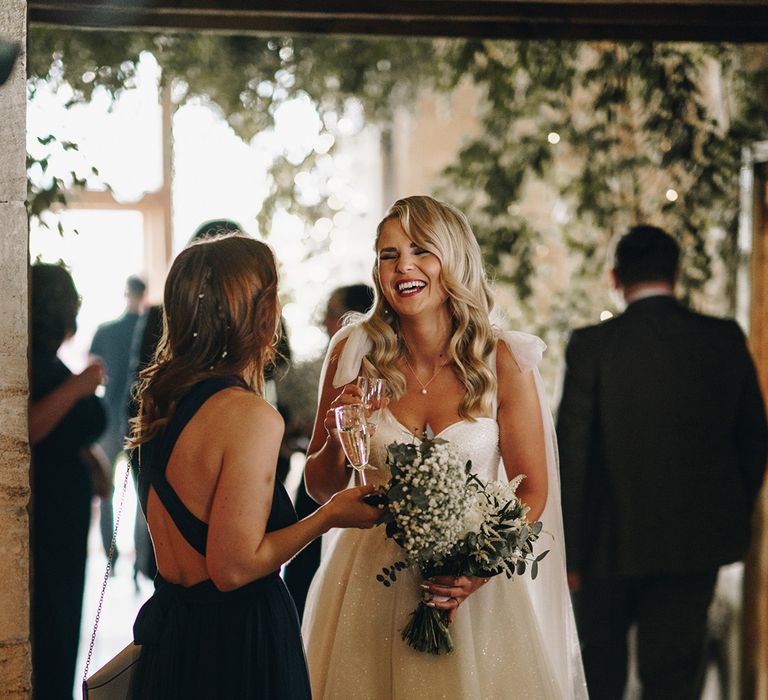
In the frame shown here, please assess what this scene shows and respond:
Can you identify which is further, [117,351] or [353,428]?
[117,351]

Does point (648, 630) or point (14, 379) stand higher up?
point (14, 379)

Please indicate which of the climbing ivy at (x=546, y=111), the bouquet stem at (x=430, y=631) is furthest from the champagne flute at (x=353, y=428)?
the climbing ivy at (x=546, y=111)

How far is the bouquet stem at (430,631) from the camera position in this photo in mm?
2557

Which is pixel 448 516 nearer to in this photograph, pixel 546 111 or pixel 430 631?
pixel 430 631

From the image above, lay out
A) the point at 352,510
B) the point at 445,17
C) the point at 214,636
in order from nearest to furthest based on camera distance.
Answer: the point at 214,636 → the point at 352,510 → the point at 445,17

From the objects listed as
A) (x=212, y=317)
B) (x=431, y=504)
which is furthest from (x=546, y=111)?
(x=212, y=317)

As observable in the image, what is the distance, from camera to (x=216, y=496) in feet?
6.56

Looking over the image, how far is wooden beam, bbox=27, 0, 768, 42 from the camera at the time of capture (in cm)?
300

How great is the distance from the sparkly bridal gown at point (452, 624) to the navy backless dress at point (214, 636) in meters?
0.52

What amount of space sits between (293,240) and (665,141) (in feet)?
7.63

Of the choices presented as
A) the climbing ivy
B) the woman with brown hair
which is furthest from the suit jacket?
the woman with brown hair

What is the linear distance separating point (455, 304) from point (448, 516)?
720mm

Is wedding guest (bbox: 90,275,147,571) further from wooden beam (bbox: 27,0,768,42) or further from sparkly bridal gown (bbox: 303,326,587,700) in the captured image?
sparkly bridal gown (bbox: 303,326,587,700)

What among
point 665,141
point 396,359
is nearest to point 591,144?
point 665,141
